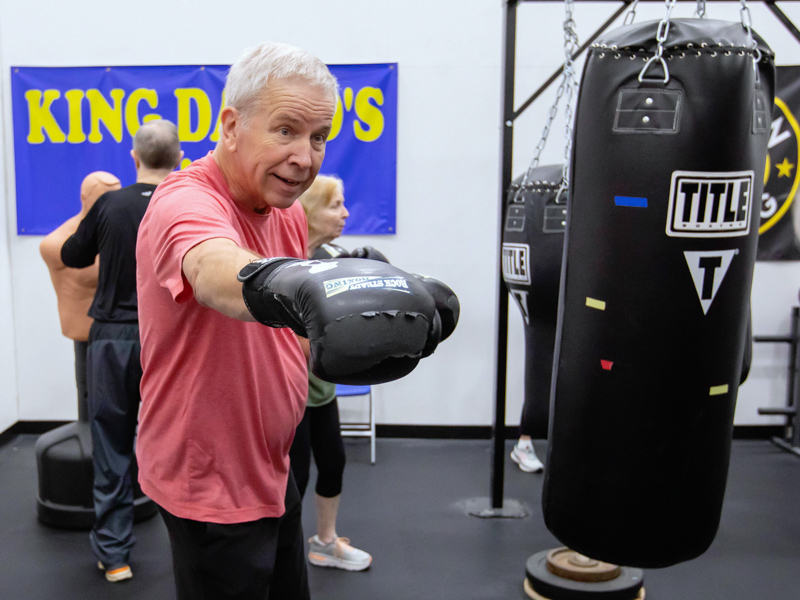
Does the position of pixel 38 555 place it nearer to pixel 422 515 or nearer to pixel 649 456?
pixel 422 515

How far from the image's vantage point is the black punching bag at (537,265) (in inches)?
100

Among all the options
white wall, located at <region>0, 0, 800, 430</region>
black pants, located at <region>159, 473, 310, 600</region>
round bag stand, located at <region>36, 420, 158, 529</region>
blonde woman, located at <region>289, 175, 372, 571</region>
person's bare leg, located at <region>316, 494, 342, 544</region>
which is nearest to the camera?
black pants, located at <region>159, 473, 310, 600</region>

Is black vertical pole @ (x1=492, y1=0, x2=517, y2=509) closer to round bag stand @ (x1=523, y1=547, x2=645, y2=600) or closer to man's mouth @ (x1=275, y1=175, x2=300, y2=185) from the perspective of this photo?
round bag stand @ (x1=523, y1=547, x2=645, y2=600)

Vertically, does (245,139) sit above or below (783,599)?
above

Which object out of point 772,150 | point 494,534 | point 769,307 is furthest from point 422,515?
point 772,150

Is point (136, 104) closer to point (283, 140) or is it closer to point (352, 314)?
point (283, 140)

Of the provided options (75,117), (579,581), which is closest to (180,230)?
(579,581)

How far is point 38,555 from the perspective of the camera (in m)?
2.82

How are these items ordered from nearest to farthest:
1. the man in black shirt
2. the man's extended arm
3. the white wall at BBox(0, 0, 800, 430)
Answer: the man's extended arm
the man in black shirt
the white wall at BBox(0, 0, 800, 430)

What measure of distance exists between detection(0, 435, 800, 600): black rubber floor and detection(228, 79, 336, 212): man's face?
184 centimetres

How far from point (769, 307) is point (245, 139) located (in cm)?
401

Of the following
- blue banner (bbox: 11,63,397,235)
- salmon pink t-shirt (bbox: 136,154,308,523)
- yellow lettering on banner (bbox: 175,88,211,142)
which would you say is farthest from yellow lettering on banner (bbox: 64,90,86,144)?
salmon pink t-shirt (bbox: 136,154,308,523)

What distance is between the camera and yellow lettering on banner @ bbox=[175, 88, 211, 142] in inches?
161

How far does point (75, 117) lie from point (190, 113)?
69 cm
